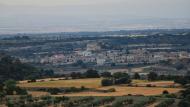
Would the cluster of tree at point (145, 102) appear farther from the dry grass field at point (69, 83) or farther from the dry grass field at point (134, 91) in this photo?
the dry grass field at point (69, 83)

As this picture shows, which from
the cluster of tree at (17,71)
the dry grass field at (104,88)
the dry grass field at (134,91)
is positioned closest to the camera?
the dry grass field at (134,91)

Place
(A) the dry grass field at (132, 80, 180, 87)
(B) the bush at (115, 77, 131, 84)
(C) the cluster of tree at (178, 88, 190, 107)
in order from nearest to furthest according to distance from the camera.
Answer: (C) the cluster of tree at (178, 88, 190, 107)
(A) the dry grass field at (132, 80, 180, 87)
(B) the bush at (115, 77, 131, 84)

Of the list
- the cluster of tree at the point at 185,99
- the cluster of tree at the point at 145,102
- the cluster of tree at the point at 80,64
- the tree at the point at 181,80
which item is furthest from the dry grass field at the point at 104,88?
the cluster of tree at the point at 80,64

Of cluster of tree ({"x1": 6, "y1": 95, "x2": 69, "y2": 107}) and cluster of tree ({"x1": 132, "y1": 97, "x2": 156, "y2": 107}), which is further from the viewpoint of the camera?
cluster of tree ({"x1": 6, "y1": 95, "x2": 69, "y2": 107})

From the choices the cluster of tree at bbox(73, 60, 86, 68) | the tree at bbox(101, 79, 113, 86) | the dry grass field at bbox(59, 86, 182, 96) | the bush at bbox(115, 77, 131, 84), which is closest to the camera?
the dry grass field at bbox(59, 86, 182, 96)

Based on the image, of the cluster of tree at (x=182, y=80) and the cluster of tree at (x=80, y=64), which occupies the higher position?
the cluster of tree at (x=182, y=80)

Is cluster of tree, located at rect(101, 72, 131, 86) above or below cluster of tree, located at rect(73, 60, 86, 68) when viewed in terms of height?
above

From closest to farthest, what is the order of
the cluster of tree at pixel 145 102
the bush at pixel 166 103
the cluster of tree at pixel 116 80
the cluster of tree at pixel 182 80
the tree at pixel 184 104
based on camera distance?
the tree at pixel 184 104, the bush at pixel 166 103, the cluster of tree at pixel 145 102, the cluster of tree at pixel 182 80, the cluster of tree at pixel 116 80

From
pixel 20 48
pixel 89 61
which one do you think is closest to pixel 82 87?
pixel 89 61

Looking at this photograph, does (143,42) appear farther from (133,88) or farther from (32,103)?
(32,103)

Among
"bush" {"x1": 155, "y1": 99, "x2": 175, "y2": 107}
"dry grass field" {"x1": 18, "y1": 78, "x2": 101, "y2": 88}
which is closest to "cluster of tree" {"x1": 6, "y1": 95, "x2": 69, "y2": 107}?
"bush" {"x1": 155, "y1": 99, "x2": 175, "y2": 107}

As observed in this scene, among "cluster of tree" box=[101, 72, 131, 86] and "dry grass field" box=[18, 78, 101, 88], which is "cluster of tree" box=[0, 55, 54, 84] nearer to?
"dry grass field" box=[18, 78, 101, 88]

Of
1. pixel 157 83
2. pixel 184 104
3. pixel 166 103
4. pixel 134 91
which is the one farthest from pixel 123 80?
pixel 184 104
